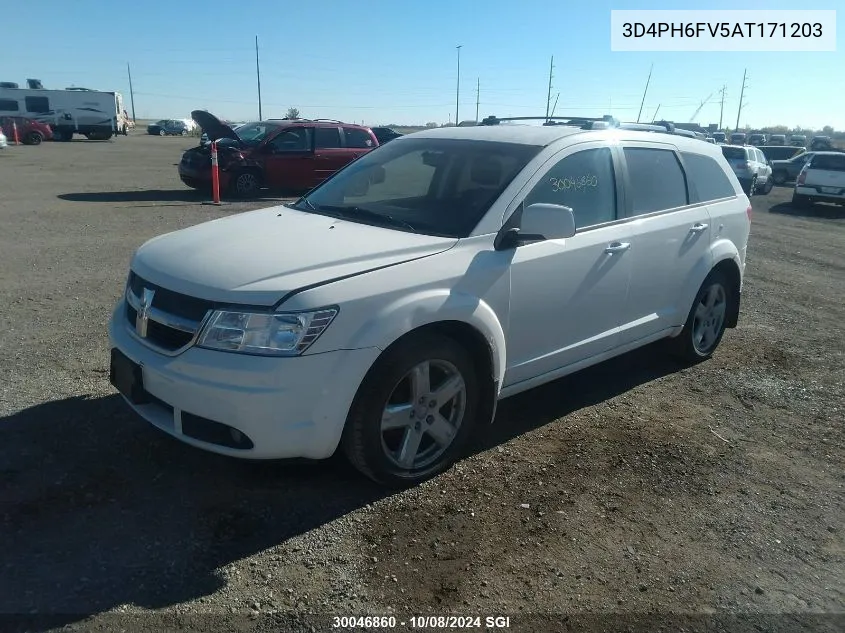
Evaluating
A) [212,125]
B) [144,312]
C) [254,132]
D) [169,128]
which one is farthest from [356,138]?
[169,128]

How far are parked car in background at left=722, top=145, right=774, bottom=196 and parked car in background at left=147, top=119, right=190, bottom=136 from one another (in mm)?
54526

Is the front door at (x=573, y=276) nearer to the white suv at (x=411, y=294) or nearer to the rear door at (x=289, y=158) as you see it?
the white suv at (x=411, y=294)

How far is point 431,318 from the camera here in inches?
133

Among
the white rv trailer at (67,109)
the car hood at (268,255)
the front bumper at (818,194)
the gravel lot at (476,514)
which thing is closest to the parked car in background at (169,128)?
the white rv trailer at (67,109)

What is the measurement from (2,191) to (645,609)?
53.0 ft

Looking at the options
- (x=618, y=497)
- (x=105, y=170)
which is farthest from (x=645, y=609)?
(x=105, y=170)

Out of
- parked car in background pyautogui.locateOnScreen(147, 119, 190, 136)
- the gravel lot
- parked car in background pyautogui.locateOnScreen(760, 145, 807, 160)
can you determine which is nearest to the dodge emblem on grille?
the gravel lot

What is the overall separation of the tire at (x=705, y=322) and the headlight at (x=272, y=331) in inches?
131

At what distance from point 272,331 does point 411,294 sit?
2.23 feet

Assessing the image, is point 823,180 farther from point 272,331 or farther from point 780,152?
point 272,331

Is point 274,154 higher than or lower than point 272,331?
higher

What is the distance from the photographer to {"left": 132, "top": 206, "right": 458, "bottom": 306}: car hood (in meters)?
3.15

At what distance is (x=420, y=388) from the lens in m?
3.50

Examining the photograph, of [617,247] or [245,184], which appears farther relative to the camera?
[245,184]
